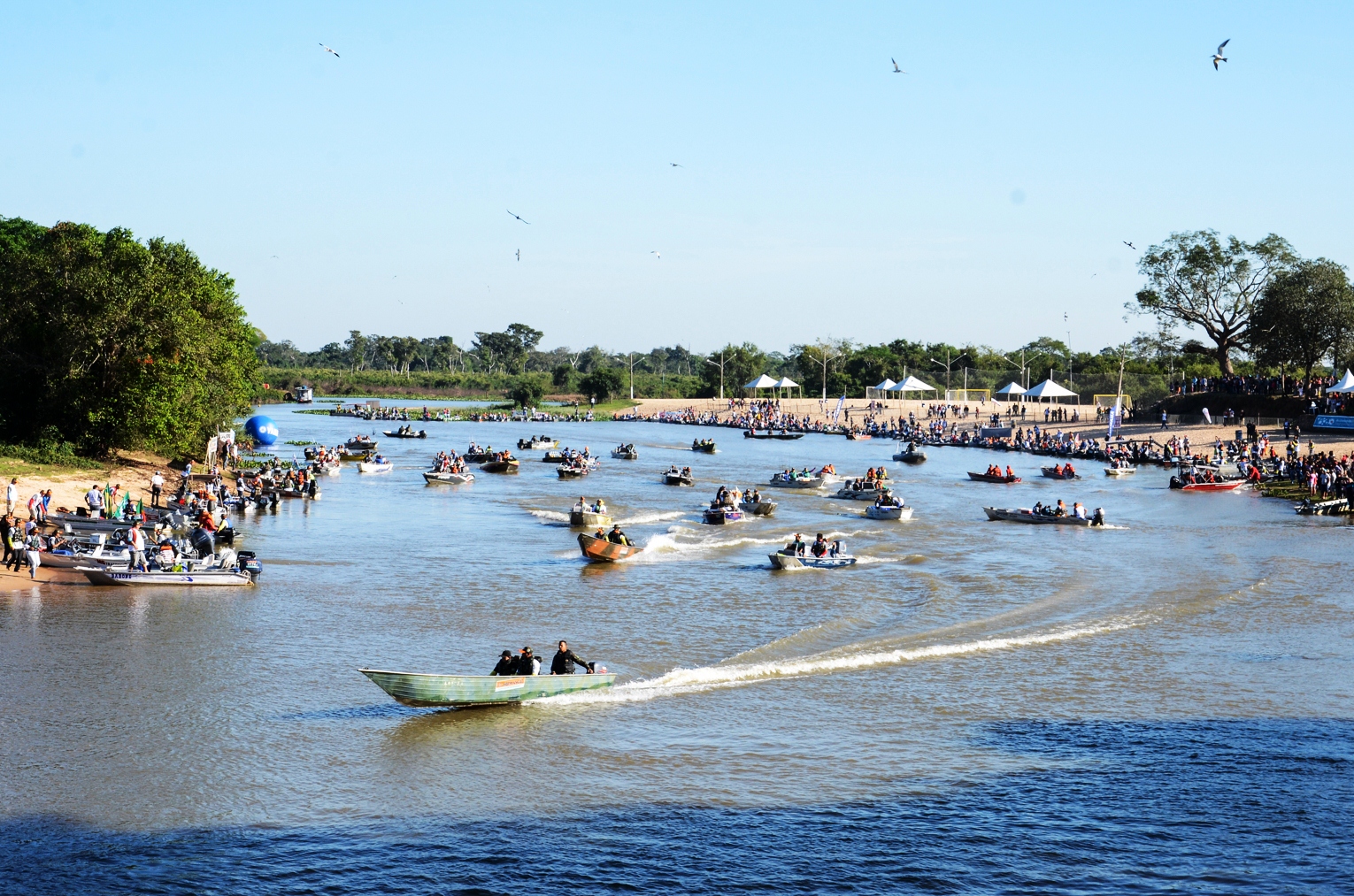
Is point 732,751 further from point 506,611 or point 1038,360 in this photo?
point 1038,360

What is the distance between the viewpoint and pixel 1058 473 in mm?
78750

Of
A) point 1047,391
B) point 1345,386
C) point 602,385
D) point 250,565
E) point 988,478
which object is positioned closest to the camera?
point 250,565

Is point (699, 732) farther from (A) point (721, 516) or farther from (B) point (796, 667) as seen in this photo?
(A) point (721, 516)

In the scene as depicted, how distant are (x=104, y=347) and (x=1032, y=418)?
308 ft

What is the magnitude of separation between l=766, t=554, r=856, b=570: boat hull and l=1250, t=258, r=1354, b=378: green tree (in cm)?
6987

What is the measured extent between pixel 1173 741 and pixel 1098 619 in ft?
35.8

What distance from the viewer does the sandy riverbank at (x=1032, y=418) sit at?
81.4m

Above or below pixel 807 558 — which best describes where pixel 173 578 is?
below

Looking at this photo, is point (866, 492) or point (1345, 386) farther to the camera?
point (1345, 386)

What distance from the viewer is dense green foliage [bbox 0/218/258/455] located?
178 feet

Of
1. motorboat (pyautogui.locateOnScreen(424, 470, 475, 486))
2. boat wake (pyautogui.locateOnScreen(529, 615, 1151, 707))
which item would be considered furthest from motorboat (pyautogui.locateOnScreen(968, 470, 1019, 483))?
boat wake (pyautogui.locateOnScreen(529, 615, 1151, 707))

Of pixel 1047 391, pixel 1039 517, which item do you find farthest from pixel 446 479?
pixel 1047 391

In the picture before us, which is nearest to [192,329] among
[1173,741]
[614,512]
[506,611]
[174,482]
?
[174,482]

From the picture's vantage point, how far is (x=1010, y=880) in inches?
684
